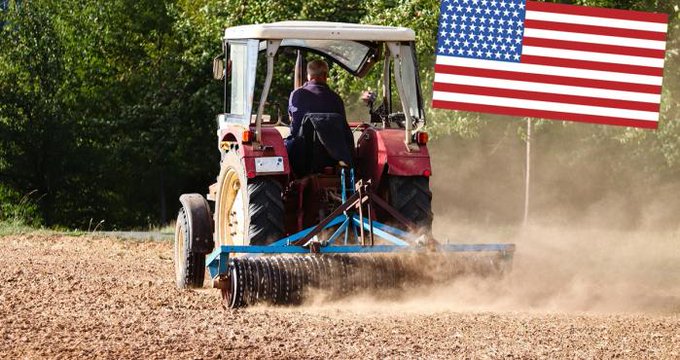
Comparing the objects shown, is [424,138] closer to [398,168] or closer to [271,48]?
[398,168]

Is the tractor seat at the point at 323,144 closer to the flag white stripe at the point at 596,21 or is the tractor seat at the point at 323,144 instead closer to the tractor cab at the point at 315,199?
the tractor cab at the point at 315,199

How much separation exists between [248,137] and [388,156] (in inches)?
46.5

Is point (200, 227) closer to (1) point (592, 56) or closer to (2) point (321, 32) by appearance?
(2) point (321, 32)

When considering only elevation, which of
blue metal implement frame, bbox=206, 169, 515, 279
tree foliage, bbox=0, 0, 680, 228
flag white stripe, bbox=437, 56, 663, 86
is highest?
flag white stripe, bbox=437, 56, 663, 86

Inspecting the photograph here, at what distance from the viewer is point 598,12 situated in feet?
60.1

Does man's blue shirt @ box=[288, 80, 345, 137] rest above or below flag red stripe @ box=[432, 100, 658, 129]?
above

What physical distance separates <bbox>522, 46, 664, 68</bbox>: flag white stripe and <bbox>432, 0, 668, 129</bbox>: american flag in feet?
0.04

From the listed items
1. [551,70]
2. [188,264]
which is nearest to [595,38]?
[551,70]

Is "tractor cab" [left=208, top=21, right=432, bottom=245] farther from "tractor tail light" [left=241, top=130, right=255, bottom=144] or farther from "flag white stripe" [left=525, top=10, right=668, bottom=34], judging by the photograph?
"flag white stripe" [left=525, top=10, right=668, bottom=34]

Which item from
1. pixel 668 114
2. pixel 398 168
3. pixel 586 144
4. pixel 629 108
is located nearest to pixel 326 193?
pixel 398 168

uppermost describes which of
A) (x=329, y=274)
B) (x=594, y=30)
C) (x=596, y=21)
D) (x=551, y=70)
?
(x=596, y=21)

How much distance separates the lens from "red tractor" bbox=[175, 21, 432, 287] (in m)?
10.9

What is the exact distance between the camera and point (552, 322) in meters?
9.80

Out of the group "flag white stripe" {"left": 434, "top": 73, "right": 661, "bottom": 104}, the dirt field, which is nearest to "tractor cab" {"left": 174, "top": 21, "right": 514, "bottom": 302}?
the dirt field
